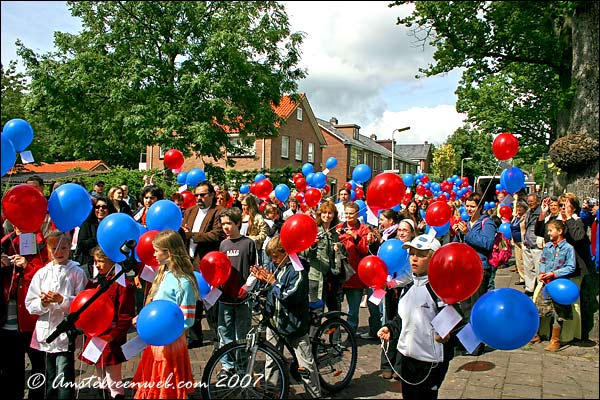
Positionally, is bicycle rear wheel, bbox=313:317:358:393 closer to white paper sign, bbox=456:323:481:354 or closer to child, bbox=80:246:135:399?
child, bbox=80:246:135:399

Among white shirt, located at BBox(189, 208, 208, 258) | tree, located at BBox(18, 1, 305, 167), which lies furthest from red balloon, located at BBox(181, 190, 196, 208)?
tree, located at BBox(18, 1, 305, 167)

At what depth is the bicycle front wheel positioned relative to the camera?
4.17 meters

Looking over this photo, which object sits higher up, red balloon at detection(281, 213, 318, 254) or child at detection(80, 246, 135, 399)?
red balloon at detection(281, 213, 318, 254)

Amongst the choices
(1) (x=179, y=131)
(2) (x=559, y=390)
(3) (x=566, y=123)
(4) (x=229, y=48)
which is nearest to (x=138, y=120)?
(1) (x=179, y=131)

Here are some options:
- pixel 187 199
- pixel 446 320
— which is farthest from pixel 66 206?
pixel 187 199

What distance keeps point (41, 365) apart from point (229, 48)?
17394 mm

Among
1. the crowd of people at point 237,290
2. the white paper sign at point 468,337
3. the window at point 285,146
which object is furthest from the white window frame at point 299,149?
the white paper sign at point 468,337

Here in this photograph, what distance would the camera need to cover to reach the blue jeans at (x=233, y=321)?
518 cm

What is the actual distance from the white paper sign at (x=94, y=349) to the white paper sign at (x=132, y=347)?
24 cm

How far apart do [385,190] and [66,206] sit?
10.4ft

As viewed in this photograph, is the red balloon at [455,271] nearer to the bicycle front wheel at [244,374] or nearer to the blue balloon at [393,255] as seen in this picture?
the bicycle front wheel at [244,374]

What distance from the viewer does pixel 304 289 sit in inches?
178

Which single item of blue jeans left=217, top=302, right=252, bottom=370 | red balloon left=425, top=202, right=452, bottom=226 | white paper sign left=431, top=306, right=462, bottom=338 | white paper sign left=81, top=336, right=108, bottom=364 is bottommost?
blue jeans left=217, top=302, right=252, bottom=370

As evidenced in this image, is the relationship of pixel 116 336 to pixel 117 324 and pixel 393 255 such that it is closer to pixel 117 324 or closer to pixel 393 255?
pixel 117 324
